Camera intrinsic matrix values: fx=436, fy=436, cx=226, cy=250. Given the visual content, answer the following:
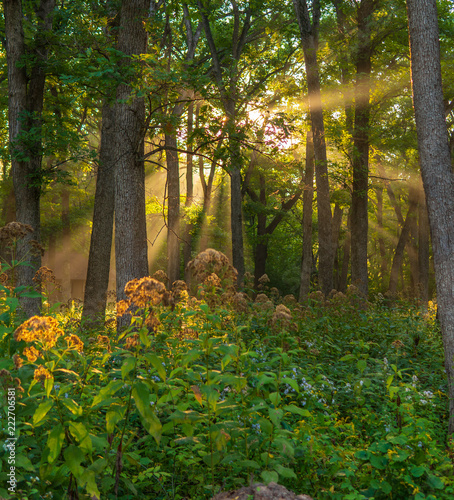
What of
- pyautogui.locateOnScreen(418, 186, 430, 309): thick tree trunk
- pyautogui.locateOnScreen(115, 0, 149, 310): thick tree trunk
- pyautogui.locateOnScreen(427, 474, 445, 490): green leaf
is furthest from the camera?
pyautogui.locateOnScreen(418, 186, 430, 309): thick tree trunk

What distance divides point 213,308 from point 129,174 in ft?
14.6

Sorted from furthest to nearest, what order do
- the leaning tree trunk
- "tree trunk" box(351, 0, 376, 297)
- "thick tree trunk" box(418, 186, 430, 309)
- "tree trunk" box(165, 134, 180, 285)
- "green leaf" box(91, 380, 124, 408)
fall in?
1. "thick tree trunk" box(418, 186, 430, 309)
2. "tree trunk" box(165, 134, 180, 285)
3. "tree trunk" box(351, 0, 376, 297)
4. the leaning tree trunk
5. "green leaf" box(91, 380, 124, 408)

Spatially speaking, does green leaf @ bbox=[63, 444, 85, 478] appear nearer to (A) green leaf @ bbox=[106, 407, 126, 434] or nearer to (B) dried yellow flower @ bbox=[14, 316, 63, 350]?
(A) green leaf @ bbox=[106, 407, 126, 434]

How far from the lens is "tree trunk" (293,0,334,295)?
44.2 feet

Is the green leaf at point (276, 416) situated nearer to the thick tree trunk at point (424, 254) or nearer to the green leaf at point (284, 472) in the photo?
the green leaf at point (284, 472)

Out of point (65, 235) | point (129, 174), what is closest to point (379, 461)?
point (129, 174)

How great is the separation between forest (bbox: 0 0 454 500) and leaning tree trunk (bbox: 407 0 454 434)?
28 millimetres

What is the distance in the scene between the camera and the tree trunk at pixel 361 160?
16.1 m

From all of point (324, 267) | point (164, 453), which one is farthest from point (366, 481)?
point (324, 267)

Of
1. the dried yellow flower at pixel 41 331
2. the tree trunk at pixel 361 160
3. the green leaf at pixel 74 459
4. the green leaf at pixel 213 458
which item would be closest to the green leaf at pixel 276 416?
the green leaf at pixel 213 458

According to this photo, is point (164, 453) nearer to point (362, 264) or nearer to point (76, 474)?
point (76, 474)

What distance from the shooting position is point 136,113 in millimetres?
8375

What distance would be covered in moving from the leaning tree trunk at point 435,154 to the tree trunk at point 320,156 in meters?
7.21

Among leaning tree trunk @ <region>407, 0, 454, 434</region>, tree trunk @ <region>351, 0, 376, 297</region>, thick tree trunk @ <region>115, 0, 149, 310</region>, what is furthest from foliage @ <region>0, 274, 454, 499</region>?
tree trunk @ <region>351, 0, 376, 297</region>
